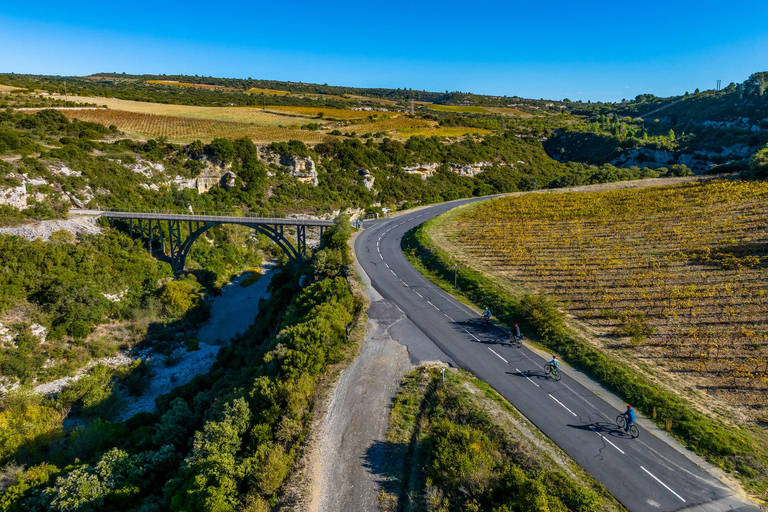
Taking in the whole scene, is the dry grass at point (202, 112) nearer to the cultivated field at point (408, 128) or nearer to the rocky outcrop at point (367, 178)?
the cultivated field at point (408, 128)

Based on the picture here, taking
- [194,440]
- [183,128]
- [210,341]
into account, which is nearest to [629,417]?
[194,440]

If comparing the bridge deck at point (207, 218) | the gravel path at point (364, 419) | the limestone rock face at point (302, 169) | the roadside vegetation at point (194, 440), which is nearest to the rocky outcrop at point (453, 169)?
the limestone rock face at point (302, 169)

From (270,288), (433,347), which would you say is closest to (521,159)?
(270,288)

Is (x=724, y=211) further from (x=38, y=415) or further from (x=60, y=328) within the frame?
(x=60, y=328)

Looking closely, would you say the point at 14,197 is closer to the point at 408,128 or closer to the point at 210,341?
the point at 210,341

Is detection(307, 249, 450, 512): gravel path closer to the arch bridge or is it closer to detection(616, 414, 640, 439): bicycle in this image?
detection(616, 414, 640, 439): bicycle
